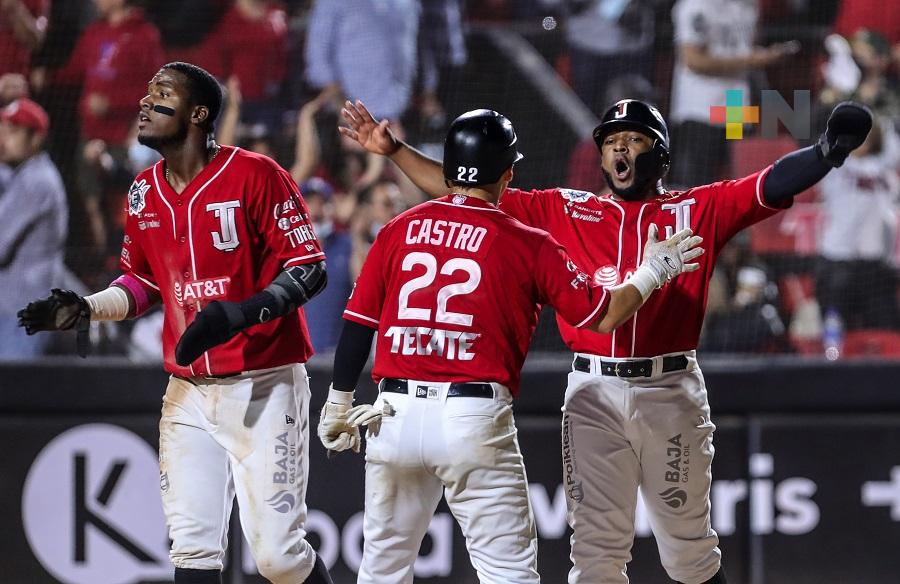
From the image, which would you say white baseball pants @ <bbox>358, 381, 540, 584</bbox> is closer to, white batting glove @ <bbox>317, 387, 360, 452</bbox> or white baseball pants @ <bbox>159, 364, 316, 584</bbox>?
white batting glove @ <bbox>317, 387, 360, 452</bbox>

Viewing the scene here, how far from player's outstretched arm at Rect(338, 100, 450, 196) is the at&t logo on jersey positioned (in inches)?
31.1

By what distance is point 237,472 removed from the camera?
3.95 metres

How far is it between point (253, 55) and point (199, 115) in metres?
3.81

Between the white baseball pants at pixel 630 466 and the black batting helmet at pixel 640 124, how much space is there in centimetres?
74

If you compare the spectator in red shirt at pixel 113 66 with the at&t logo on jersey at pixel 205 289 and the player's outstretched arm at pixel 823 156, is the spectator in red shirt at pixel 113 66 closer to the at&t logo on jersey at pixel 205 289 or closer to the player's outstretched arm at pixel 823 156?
the at&t logo on jersey at pixel 205 289

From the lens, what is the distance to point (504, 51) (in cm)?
806

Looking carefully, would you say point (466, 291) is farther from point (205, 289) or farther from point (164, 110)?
point (164, 110)

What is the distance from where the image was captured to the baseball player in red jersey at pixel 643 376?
3.95 metres

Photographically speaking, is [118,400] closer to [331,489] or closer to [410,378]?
[331,489]

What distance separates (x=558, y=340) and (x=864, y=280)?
1.97 meters

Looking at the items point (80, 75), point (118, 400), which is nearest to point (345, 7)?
point (80, 75)

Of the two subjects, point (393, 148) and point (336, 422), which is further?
point (393, 148)

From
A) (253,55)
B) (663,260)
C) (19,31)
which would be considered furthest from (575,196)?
(19,31)

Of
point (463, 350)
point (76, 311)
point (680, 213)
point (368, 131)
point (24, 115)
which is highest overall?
point (24, 115)
